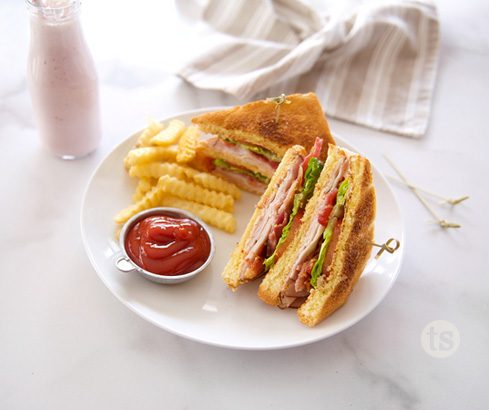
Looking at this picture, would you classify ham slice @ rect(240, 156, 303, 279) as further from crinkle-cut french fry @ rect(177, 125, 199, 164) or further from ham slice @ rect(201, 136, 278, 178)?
crinkle-cut french fry @ rect(177, 125, 199, 164)

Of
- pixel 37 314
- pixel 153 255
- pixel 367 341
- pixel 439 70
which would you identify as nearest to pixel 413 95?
pixel 439 70

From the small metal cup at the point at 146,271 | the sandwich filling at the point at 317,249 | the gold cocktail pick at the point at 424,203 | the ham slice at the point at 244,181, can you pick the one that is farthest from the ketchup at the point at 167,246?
the gold cocktail pick at the point at 424,203

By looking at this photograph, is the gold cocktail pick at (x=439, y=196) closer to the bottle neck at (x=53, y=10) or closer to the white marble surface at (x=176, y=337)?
the white marble surface at (x=176, y=337)

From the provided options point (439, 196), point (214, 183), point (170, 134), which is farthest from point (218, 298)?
point (439, 196)

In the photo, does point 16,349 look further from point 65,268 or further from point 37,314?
point 65,268

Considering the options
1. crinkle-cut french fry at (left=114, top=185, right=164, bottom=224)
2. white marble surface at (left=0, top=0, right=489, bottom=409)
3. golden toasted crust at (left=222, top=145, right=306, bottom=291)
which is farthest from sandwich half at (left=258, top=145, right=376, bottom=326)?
crinkle-cut french fry at (left=114, top=185, right=164, bottom=224)

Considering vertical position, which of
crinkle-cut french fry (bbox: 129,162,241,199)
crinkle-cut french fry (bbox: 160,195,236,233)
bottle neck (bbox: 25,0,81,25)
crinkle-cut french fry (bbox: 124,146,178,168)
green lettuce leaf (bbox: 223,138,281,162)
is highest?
bottle neck (bbox: 25,0,81,25)

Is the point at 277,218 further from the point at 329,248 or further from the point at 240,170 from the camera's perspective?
the point at 240,170
